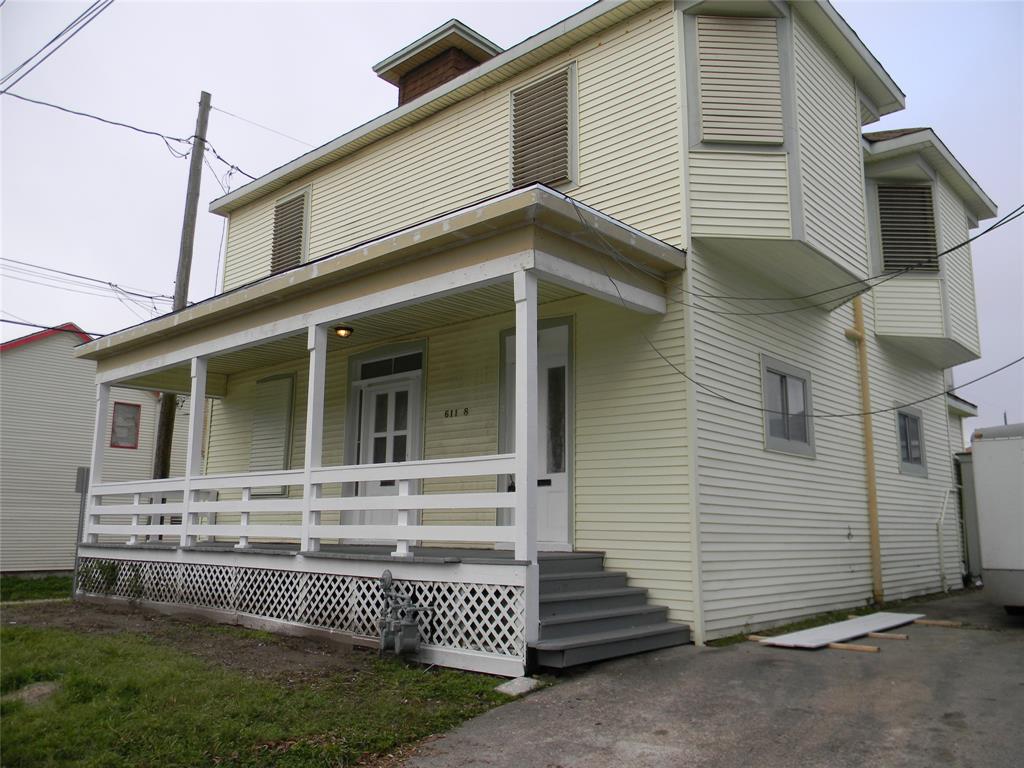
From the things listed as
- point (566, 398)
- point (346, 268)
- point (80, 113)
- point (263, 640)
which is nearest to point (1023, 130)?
point (566, 398)

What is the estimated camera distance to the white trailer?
8.52m

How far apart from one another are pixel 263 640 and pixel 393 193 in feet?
22.3

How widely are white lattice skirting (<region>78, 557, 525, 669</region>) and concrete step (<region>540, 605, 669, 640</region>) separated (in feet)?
1.14

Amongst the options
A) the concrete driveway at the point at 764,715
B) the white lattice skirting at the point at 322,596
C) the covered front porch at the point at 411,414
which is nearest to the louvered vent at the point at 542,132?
the covered front porch at the point at 411,414

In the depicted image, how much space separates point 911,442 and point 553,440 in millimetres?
7216

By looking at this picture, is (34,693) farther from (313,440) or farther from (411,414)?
(411,414)

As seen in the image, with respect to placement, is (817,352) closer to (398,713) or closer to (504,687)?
(504,687)

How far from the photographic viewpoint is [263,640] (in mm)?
7773

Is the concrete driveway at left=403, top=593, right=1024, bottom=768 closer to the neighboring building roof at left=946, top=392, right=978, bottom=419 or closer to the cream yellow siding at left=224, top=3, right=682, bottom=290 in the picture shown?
the cream yellow siding at left=224, top=3, right=682, bottom=290

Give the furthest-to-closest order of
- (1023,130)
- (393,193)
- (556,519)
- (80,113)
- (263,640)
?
(80,113), (393,193), (1023,130), (556,519), (263,640)

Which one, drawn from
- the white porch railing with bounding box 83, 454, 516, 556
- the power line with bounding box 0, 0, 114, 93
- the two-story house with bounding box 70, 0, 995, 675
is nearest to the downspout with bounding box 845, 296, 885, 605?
the two-story house with bounding box 70, 0, 995, 675

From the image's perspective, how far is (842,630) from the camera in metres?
8.12

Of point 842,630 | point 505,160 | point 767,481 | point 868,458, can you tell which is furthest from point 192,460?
point 868,458

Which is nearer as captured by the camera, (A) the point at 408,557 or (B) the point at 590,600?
(B) the point at 590,600
